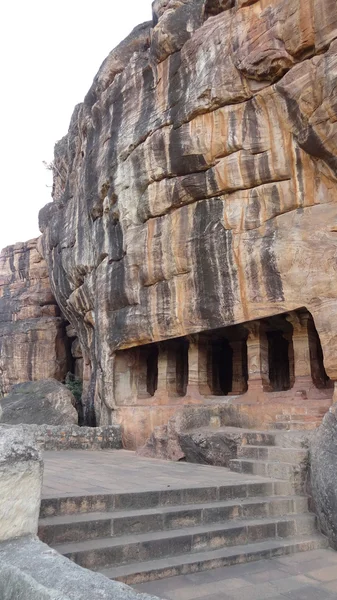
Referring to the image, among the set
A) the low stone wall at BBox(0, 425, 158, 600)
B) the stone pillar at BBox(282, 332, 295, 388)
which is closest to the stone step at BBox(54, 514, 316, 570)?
the low stone wall at BBox(0, 425, 158, 600)

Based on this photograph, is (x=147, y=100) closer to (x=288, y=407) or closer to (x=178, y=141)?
(x=178, y=141)

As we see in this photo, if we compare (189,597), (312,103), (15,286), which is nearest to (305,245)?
(312,103)

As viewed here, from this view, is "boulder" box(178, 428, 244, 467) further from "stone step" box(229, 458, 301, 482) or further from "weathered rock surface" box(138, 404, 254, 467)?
"stone step" box(229, 458, 301, 482)

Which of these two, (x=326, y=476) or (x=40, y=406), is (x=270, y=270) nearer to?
(x=326, y=476)

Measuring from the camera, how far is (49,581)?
2.81 meters

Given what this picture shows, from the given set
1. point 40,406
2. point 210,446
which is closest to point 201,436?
point 210,446

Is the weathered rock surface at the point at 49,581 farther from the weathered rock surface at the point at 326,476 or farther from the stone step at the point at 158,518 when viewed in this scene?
the weathered rock surface at the point at 326,476

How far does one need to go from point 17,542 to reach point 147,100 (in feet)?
39.8

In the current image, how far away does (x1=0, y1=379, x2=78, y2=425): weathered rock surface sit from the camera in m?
15.5

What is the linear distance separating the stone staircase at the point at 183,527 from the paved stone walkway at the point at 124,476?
7.1 inches

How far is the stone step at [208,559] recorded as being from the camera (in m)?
4.32

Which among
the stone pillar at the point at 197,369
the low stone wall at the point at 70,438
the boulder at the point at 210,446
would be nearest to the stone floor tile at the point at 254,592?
the boulder at the point at 210,446

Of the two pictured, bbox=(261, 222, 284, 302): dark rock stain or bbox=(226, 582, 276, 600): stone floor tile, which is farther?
bbox=(261, 222, 284, 302): dark rock stain

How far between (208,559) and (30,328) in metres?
20.6
